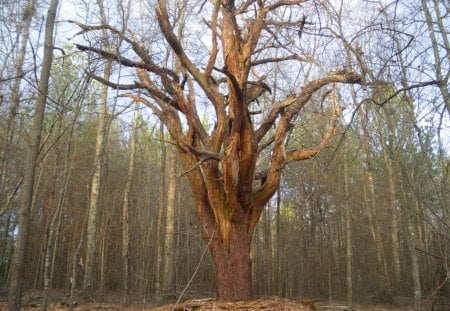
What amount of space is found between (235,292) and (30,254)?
10.1m

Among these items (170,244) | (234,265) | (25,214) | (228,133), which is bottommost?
(234,265)

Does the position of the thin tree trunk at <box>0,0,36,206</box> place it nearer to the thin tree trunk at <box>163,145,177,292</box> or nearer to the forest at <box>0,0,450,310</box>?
the forest at <box>0,0,450,310</box>

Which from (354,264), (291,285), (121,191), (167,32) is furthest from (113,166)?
(167,32)

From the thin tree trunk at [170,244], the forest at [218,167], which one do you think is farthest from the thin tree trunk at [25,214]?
the thin tree trunk at [170,244]

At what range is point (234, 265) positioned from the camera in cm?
714

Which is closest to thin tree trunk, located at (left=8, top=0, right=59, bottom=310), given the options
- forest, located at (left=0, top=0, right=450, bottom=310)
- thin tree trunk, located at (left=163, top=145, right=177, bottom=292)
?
forest, located at (left=0, top=0, right=450, bottom=310)

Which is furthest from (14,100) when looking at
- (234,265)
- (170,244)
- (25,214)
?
(170,244)

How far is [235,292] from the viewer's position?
22.9 ft

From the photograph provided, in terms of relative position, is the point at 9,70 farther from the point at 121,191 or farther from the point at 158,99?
the point at 121,191

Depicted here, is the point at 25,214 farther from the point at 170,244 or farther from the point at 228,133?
the point at 170,244

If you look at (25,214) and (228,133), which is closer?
(25,214)

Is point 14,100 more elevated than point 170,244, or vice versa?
point 14,100

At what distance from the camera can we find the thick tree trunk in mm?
7016

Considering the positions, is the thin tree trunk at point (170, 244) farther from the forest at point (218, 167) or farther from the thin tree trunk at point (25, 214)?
the thin tree trunk at point (25, 214)
